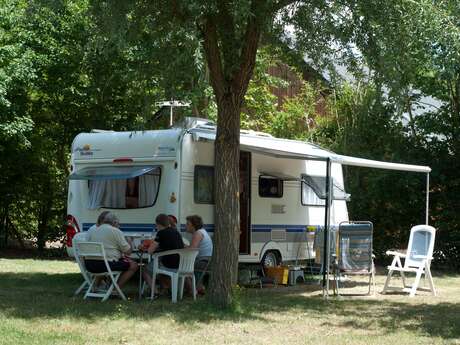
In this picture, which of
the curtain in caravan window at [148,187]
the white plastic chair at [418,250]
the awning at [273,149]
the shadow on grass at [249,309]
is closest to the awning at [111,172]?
the curtain in caravan window at [148,187]

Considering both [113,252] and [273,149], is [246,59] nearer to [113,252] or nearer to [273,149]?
[273,149]

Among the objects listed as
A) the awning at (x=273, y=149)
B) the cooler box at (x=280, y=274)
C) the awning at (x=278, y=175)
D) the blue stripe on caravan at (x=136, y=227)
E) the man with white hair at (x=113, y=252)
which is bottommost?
the cooler box at (x=280, y=274)

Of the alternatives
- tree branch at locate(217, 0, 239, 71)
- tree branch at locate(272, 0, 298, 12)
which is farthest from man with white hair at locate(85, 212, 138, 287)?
tree branch at locate(272, 0, 298, 12)

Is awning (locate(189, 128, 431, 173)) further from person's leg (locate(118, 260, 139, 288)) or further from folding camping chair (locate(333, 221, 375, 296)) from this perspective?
person's leg (locate(118, 260, 139, 288))

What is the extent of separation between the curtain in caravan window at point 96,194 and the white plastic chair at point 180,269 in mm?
2337

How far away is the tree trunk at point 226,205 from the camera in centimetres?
932

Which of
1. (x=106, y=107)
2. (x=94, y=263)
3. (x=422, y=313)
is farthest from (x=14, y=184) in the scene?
(x=422, y=313)

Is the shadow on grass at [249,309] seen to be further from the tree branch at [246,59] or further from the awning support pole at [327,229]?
the tree branch at [246,59]

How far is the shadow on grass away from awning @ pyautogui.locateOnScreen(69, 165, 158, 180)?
1651mm

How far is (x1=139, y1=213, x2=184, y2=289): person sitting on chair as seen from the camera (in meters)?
10.2

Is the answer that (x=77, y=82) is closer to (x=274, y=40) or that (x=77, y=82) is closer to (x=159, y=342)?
(x=274, y=40)

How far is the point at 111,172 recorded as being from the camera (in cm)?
1154

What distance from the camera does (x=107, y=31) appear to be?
9.42 meters

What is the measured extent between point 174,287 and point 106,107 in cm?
910
